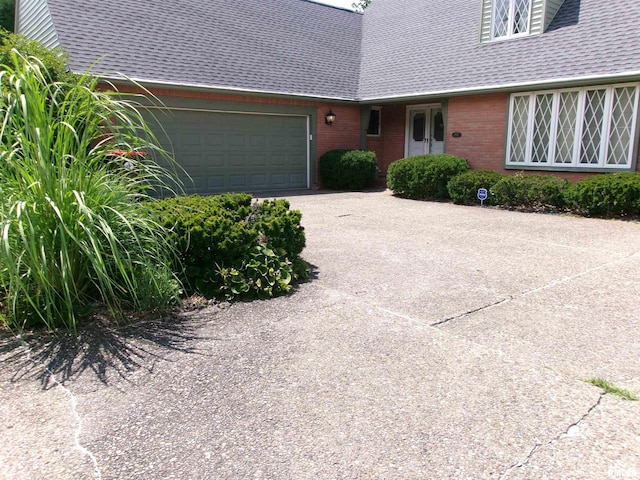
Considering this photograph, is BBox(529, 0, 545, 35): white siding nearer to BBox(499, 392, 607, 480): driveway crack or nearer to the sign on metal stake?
the sign on metal stake

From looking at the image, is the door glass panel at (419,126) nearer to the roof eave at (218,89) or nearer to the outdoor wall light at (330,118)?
the roof eave at (218,89)

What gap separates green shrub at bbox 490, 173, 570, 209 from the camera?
10.6 meters

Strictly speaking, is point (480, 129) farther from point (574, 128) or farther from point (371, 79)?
point (371, 79)

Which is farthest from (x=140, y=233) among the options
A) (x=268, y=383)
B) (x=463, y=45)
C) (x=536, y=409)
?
(x=463, y=45)

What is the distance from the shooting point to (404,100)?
50.8 ft

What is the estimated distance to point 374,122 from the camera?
59.5 ft

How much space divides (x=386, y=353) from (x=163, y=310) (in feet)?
6.75

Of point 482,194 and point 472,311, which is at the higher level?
point 482,194

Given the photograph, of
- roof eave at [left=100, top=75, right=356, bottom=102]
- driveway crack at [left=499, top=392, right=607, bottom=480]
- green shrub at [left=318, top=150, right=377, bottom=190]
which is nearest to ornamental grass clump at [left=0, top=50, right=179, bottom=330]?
driveway crack at [left=499, top=392, right=607, bottom=480]

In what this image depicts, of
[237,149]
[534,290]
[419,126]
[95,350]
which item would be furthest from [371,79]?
[95,350]

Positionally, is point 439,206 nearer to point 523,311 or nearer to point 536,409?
point 523,311

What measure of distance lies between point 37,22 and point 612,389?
1635 cm

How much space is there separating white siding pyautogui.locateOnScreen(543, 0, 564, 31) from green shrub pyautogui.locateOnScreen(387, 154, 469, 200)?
4.18 metres

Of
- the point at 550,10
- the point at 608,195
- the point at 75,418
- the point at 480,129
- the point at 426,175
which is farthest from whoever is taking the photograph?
the point at 480,129
